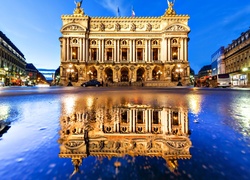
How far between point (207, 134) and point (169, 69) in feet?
167

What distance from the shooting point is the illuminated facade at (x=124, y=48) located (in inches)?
2028

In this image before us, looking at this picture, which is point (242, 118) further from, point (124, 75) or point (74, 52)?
point (74, 52)

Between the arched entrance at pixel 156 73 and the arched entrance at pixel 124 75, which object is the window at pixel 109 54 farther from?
the arched entrance at pixel 156 73

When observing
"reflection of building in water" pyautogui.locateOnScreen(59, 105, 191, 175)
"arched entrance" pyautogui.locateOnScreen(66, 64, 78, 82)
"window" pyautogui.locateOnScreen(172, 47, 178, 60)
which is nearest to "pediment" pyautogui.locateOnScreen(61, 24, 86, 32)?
"arched entrance" pyautogui.locateOnScreen(66, 64, 78, 82)

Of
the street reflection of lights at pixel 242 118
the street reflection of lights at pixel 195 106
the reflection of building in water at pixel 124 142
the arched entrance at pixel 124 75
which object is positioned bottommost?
the reflection of building in water at pixel 124 142

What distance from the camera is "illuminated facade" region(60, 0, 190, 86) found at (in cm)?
5150

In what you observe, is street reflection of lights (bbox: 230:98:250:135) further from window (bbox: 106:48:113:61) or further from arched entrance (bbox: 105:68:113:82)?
window (bbox: 106:48:113:61)

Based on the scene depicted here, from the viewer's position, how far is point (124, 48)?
55156 millimetres

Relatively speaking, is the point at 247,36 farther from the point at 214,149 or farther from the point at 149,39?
the point at 214,149

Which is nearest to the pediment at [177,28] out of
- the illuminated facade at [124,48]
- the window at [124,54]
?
the illuminated facade at [124,48]

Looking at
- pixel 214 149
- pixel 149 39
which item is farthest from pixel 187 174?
pixel 149 39

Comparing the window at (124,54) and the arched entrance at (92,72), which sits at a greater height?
the window at (124,54)

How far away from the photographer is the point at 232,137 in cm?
218

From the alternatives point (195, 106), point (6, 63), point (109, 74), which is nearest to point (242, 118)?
point (195, 106)
